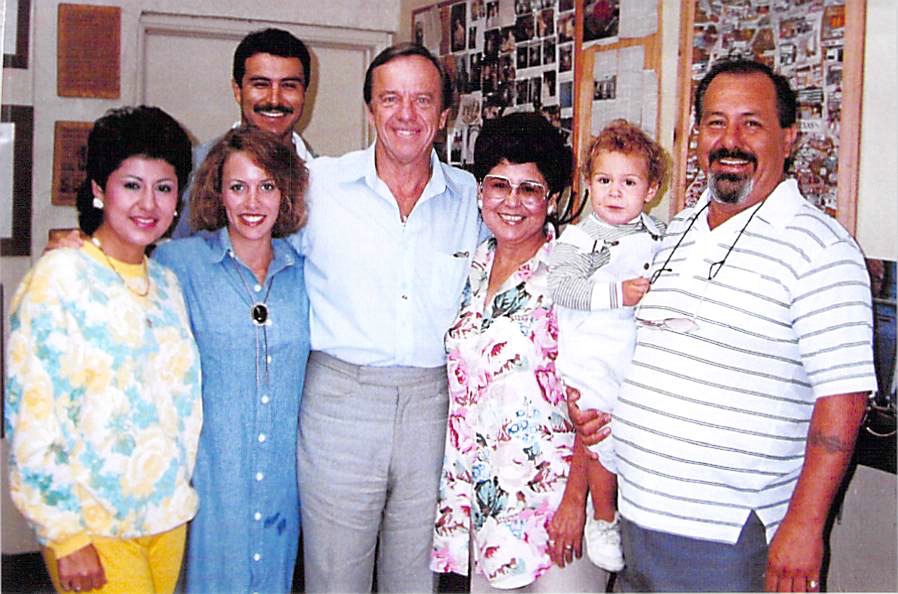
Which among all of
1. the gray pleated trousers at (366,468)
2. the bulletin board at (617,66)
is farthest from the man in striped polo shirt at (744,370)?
the gray pleated trousers at (366,468)

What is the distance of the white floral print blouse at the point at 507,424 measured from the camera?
5.01 ft

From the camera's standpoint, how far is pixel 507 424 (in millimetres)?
1534

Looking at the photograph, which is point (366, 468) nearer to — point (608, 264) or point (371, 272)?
point (371, 272)

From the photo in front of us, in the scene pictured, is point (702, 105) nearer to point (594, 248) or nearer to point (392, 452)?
point (594, 248)

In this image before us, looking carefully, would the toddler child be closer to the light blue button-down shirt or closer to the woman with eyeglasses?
the woman with eyeglasses

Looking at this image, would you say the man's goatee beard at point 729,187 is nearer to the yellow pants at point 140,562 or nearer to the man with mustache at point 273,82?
the man with mustache at point 273,82

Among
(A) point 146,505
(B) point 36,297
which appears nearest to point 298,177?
(B) point 36,297

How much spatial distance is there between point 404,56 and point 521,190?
0.95 feet

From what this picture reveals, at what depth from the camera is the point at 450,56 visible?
164 centimetres

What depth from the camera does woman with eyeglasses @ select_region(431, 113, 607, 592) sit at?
1527mm

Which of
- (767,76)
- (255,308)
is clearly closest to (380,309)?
(255,308)

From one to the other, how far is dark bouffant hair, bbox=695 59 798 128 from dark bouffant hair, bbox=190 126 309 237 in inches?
24.9

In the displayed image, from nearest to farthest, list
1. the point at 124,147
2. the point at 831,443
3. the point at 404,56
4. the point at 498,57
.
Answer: the point at 831,443, the point at 124,147, the point at 404,56, the point at 498,57

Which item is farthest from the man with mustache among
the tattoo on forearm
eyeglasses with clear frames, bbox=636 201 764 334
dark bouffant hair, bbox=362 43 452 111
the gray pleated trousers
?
the tattoo on forearm
